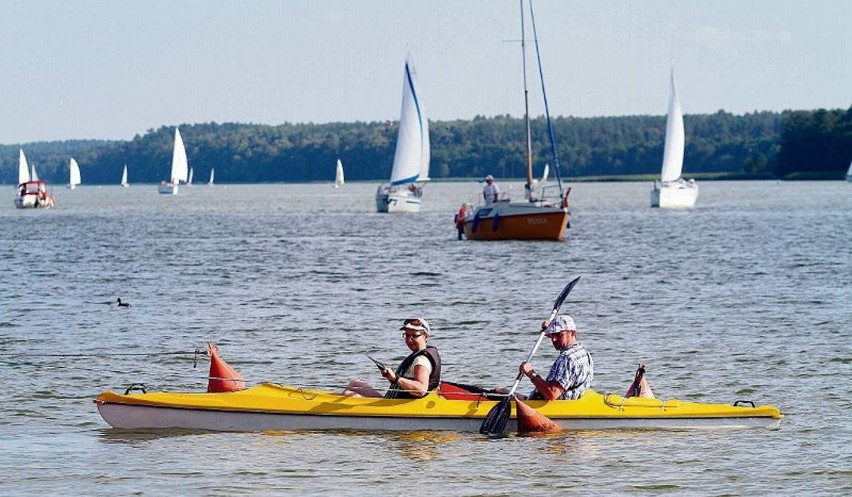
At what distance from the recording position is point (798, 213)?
90.6m

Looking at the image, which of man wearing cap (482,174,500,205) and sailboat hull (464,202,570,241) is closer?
man wearing cap (482,174,500,205)

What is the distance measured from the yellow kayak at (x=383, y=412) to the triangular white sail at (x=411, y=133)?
212 ft

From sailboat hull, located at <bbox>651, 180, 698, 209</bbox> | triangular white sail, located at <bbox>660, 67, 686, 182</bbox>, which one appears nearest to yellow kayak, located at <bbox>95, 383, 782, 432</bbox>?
triangular white sail, located at <bbox>660, 67, 686, 182</bbox>

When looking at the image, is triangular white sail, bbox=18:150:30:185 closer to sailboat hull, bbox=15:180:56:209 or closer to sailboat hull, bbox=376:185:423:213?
sailboat hull, bbox=15:180:56:209

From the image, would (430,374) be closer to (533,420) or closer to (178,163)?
(533,420)

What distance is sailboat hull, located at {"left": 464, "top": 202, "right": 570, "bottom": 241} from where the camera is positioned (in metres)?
54.3

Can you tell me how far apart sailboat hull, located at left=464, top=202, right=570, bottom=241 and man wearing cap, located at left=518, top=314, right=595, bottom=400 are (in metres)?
37.6

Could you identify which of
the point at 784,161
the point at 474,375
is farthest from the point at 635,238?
the point at 784,161

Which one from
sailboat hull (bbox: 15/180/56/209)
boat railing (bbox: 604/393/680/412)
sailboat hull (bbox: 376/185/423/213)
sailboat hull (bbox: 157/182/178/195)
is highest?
boat railing (bbox: 604/393/680/412)

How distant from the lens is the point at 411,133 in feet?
269

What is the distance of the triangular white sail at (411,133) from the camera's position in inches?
3209

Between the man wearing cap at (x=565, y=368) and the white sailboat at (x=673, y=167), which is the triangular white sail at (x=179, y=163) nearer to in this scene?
the white sailboat at (x=673, y=167)

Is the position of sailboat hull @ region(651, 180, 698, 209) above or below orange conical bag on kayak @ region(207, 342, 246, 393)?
below

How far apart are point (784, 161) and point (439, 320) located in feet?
523
